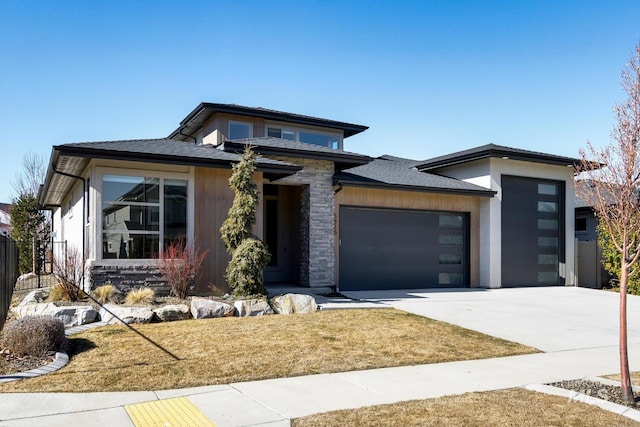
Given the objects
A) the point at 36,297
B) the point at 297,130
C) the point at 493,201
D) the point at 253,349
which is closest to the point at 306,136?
the point at 297,130

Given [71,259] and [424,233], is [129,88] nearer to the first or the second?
[71,259]

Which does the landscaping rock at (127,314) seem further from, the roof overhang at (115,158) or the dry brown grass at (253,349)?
the roof overhang at (115,158)

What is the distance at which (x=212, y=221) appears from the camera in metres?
12.5

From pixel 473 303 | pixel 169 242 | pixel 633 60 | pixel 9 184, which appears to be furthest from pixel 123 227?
pixel 9 184

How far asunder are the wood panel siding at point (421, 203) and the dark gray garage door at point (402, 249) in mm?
185

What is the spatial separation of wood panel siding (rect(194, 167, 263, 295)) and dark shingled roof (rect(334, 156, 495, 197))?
3.74 meters

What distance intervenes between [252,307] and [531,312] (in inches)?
270

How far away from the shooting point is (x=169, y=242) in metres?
12.0

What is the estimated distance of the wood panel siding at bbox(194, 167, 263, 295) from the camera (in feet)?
40.4

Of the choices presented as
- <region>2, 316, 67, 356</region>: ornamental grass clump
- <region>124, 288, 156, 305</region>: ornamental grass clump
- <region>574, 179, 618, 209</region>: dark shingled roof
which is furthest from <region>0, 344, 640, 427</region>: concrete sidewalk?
<region>124, 288, 156, 305</region>: ornamental grass clump

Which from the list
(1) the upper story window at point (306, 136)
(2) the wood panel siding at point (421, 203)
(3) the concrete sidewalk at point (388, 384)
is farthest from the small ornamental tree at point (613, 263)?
(1) the upper story window at point (306, 136)

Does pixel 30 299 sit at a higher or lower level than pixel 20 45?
lower

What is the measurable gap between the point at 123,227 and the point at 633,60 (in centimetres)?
1022

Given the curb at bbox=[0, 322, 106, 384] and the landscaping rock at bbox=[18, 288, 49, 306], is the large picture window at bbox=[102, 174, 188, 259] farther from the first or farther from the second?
the curb at bbox=[0, 322, 106, 384]
